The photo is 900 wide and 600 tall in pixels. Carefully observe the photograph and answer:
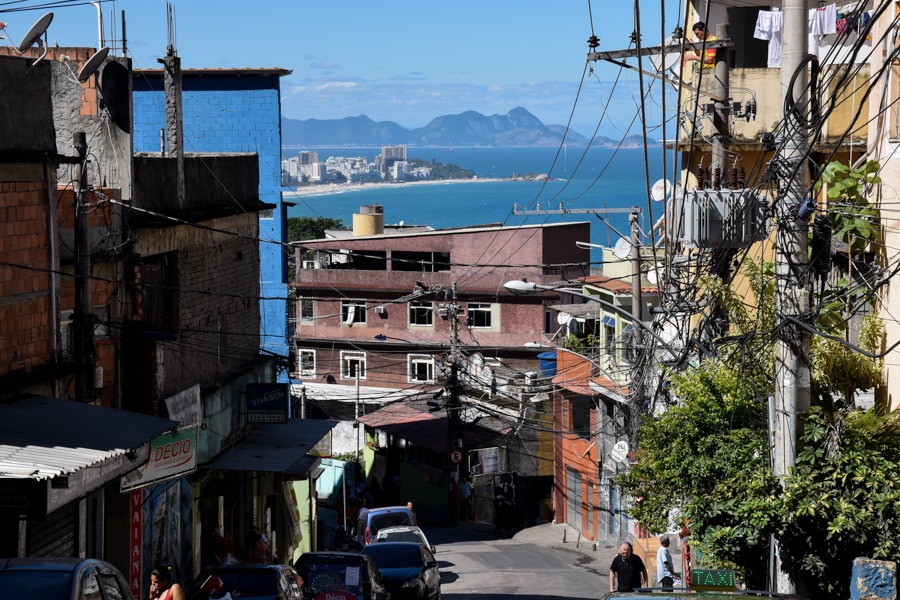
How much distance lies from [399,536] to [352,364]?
113ft

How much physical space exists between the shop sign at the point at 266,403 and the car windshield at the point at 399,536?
325 cm

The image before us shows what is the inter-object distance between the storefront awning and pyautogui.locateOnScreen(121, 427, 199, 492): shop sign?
2.59m

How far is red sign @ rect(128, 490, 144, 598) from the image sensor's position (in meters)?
19.8

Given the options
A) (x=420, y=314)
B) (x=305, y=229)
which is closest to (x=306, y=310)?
(x=420, y=314)

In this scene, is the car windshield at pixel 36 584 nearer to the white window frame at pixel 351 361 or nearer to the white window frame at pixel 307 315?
the white window frame at pixel 351 361

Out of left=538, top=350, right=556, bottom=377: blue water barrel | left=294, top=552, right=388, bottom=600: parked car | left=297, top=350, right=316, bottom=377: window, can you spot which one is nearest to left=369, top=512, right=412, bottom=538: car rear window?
left=294, top=552, right=388, bottom=600: parked car

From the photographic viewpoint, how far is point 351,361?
200ft

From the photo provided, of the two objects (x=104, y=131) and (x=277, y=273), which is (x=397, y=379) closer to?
(x=277, y=273)

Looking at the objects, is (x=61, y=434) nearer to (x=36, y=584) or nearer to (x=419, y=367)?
(x=36, y=584)

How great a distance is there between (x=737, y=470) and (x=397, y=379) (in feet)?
147

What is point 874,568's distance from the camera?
12875 mm

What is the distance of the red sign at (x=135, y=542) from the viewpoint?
19.8m

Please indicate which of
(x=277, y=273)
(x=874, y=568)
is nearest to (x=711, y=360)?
(x=874, y=568)

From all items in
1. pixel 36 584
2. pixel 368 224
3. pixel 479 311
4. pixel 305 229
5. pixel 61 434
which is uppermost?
pixel 368 224
